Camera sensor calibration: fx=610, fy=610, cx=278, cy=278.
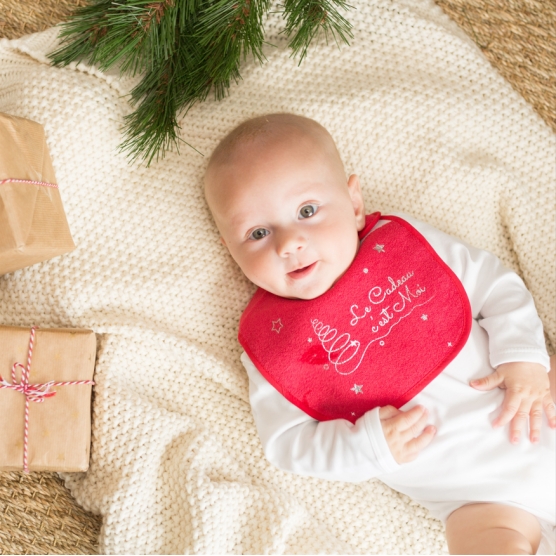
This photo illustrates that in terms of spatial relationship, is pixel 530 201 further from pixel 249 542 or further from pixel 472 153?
pixel 249 542

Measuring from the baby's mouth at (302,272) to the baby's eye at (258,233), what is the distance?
4.2 inches

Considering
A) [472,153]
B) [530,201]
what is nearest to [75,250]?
[472,153]

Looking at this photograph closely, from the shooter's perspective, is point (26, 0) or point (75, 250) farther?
point (26, 0)

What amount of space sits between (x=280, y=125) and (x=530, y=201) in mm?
710

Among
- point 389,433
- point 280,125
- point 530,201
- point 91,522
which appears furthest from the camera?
point 530,201

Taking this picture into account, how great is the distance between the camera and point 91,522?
150 centimetres

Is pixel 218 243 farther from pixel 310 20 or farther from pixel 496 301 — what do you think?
pixel 496 301

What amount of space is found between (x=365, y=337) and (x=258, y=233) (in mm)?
344

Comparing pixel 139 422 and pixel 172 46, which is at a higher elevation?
pixel 172 46

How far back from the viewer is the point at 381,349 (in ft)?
4.59

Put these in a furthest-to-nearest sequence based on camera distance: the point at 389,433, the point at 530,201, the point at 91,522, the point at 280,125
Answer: the point at 530,201 → the point at 91,522 → the point at 280,125 → the point at 389,433

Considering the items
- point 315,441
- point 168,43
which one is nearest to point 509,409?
point 315,441

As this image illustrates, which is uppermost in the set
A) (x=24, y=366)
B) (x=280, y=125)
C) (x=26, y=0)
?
(x=280, y=125)

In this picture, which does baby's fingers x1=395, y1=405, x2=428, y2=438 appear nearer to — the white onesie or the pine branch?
the white onesie
